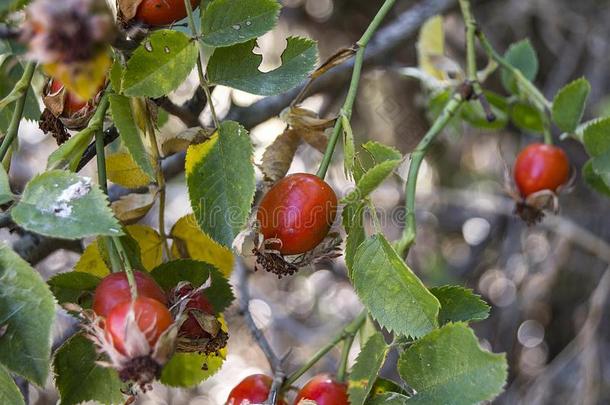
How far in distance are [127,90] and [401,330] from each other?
366mm

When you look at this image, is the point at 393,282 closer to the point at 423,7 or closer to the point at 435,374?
the point at 435,374

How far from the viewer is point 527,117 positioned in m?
1.50

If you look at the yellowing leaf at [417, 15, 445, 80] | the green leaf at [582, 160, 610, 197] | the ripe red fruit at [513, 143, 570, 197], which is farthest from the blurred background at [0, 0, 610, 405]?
the green leaf at [582, 160, 610, 197]

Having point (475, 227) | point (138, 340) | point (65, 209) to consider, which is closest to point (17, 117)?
point (65, 209)

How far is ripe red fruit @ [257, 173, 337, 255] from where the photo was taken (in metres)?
0.86

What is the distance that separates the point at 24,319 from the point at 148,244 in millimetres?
312

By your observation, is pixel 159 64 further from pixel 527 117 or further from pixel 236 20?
pixel 527 117

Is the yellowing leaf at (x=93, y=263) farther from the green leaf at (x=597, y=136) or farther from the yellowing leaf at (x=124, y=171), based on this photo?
the green leaf at (x=597, y=136)

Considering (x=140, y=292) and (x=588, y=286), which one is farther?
(x=588, y=286)

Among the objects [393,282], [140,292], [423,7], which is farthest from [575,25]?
[140,292]

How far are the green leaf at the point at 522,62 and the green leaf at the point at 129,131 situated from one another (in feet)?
2.79

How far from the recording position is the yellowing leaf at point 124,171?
3.27 ft

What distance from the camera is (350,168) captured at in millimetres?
866

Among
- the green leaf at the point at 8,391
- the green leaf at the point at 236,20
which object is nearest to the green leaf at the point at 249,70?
the green leaf at the point at 236,20
